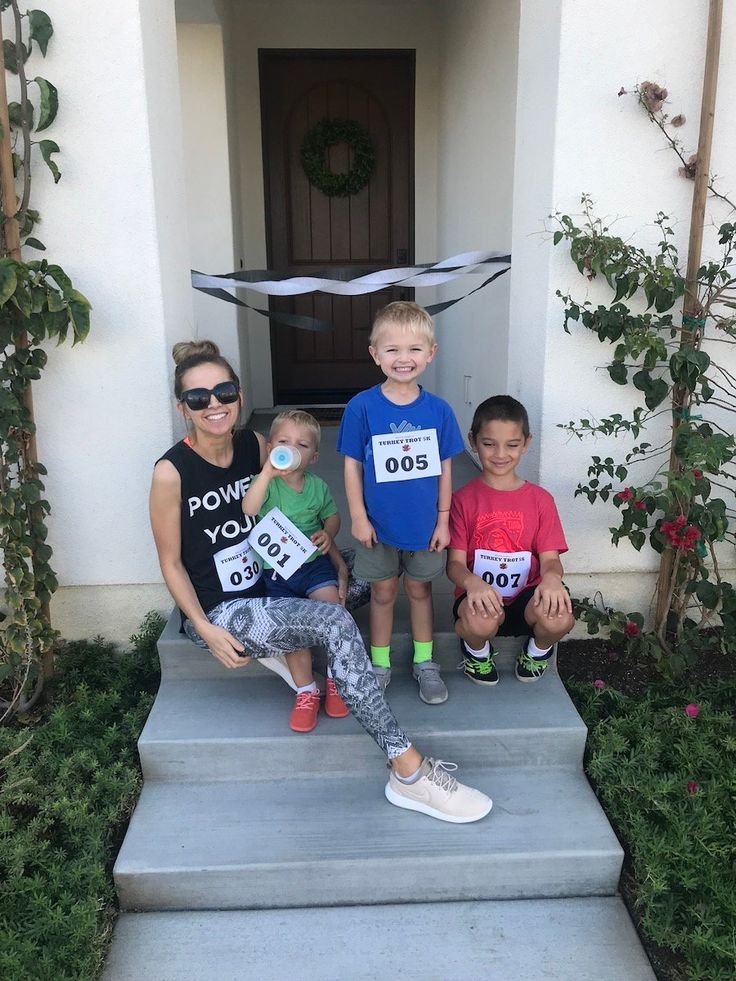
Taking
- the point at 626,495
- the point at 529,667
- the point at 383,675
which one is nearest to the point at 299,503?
the point at 383,675

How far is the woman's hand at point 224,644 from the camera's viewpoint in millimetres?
2191

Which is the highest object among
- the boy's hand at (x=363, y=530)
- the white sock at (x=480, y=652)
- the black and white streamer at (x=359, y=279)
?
the black and white streamer at (x=359, y=279)

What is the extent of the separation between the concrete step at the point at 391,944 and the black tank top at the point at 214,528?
856 mm

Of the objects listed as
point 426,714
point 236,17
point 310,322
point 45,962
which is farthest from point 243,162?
point 45,962

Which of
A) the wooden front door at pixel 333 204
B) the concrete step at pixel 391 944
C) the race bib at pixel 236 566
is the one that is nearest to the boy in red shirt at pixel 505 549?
the race bib at pixel 236 566

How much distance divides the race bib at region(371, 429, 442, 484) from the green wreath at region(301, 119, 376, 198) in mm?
3586

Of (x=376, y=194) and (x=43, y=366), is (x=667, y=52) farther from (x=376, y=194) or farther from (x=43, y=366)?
(x=376, y=194)

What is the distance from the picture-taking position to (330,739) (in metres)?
2.28

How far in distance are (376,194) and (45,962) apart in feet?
15.9

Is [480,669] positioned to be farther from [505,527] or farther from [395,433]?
[395,433]

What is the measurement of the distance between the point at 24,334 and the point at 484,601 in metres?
1.63

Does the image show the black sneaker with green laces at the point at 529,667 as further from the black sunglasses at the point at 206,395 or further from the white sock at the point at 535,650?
the black sunglasses at the point at 206,395

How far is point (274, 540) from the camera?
236 centimetres

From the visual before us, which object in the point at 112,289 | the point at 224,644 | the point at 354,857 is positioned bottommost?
the point at 354,857
